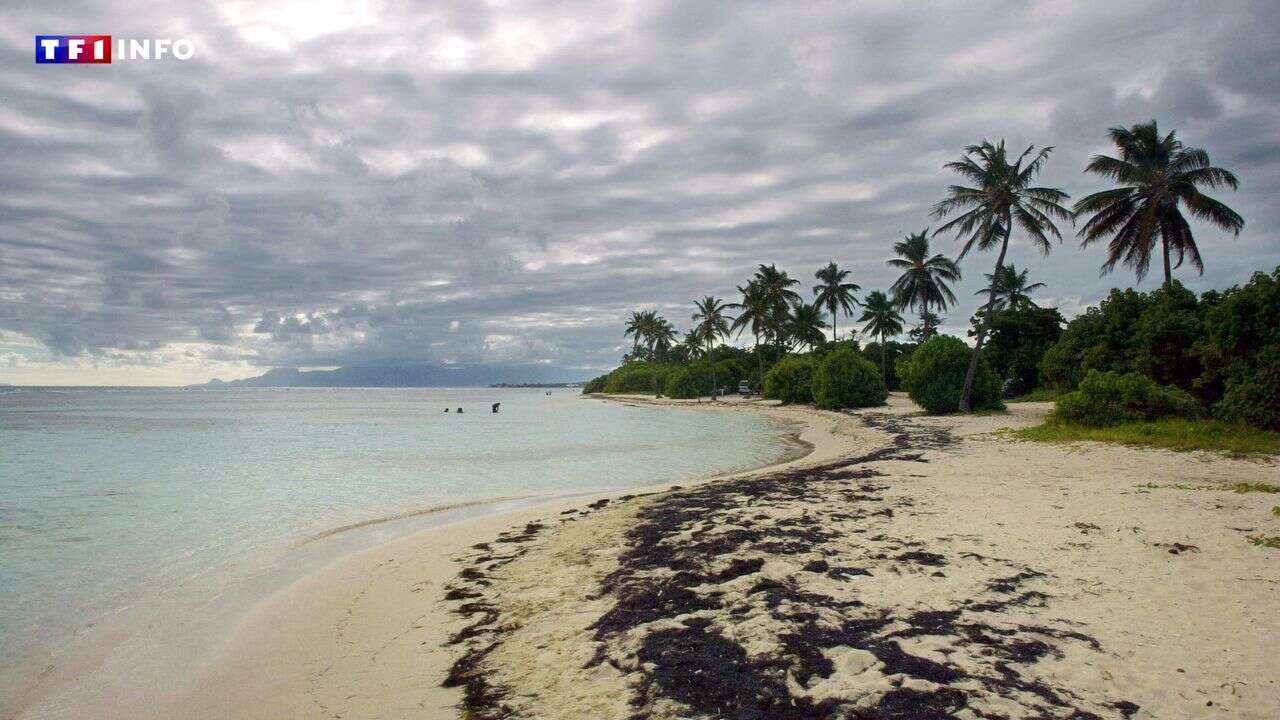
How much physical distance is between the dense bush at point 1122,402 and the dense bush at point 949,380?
48.6 ft

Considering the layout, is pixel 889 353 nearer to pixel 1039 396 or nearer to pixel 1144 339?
pixel 1039 396

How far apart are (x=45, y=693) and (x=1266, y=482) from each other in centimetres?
1681

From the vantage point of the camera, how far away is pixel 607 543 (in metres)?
9.44

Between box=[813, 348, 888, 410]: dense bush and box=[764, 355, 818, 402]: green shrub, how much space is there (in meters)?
6.17

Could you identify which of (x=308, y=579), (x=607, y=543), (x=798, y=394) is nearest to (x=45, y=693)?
(x=308, y=579)

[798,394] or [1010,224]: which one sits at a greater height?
[1010,224]

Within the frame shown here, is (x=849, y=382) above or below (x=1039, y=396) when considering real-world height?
above

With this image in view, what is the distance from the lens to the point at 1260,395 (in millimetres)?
16844

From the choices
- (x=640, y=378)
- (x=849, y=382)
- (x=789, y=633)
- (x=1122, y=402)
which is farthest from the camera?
(x=640, y=378)

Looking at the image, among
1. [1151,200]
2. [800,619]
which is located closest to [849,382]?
[1151,200]

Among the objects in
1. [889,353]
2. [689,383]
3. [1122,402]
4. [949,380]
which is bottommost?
[1122,402]

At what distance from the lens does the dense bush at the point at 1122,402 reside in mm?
19672

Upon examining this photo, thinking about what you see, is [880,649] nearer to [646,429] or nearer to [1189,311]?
[1189,311]

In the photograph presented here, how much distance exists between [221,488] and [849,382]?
39.5 meters
